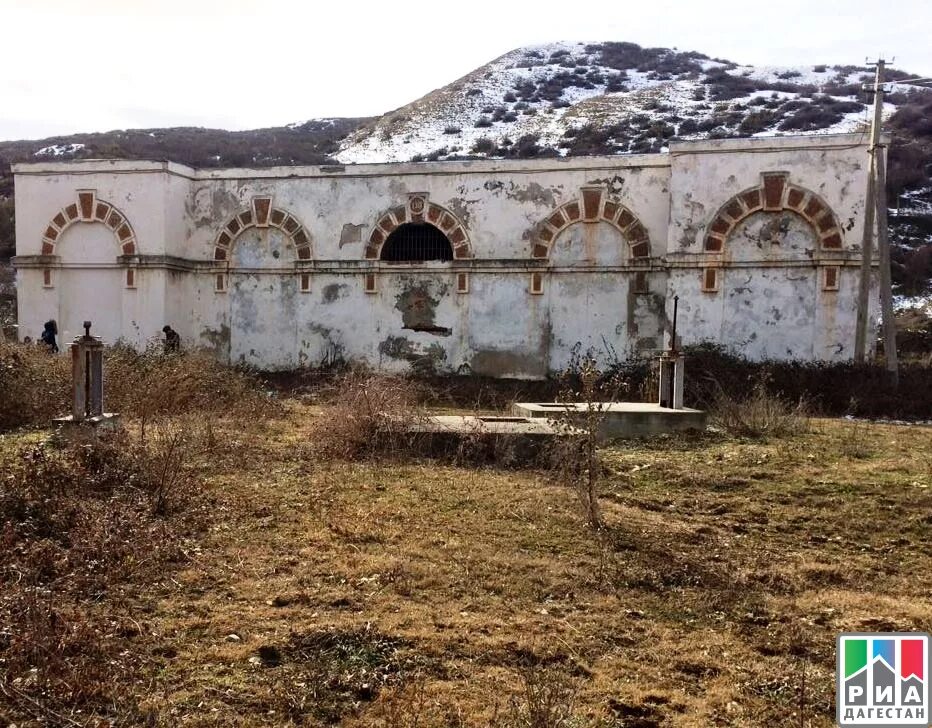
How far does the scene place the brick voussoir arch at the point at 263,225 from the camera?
1716 cm

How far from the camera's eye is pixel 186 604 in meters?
4.60

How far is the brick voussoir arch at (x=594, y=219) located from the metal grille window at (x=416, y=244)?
192 cm

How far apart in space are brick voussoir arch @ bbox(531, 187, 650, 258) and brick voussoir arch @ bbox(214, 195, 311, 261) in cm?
478

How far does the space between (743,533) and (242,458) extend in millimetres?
4713

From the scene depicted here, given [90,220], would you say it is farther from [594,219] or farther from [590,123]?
[590,123]

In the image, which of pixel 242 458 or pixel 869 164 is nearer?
pixel 242 458

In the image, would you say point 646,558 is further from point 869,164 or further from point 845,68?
point 845,68

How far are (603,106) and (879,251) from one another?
108ft

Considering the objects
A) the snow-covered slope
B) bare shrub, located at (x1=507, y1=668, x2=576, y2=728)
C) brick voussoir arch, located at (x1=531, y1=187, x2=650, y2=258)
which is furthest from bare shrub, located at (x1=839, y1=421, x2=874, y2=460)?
the snow-covered slope

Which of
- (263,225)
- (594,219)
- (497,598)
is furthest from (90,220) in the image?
(497,598)

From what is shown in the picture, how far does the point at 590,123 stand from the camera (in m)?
41.3

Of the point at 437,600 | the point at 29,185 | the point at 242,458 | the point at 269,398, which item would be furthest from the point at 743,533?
the point at 29,185

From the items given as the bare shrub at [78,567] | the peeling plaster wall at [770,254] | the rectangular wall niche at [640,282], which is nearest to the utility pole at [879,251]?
the peeling plaster wall at [770,254]

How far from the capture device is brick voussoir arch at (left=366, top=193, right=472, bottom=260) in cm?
1644
